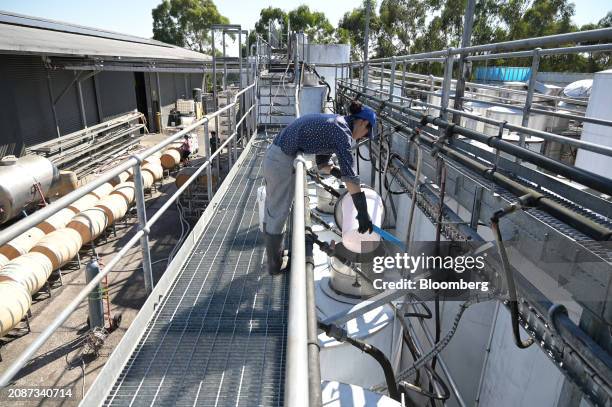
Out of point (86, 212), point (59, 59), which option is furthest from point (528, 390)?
point (59, 59)

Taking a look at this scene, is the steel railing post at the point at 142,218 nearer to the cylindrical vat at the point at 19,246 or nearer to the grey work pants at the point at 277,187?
the grey work pants at the point at 277,187

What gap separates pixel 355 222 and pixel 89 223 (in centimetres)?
754

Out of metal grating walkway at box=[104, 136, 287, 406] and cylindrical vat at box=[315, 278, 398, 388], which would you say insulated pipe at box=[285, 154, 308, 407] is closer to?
metal grating walkway at box=[104, 136, 287, 406]

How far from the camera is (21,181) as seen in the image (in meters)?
9.83

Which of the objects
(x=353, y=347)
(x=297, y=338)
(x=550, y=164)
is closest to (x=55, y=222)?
(x=353, y=347)

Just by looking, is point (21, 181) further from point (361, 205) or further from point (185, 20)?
point (185, 20)

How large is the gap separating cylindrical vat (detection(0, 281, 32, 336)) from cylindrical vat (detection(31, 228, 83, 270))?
4.20 ft

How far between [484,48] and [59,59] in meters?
15.1

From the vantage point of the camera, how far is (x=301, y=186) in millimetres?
2344

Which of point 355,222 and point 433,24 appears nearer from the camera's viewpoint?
point 355,222

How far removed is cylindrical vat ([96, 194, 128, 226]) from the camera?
10.1 m

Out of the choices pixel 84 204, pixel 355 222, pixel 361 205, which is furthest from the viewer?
pixel 84 204

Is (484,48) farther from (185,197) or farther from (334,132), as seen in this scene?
(185,197)

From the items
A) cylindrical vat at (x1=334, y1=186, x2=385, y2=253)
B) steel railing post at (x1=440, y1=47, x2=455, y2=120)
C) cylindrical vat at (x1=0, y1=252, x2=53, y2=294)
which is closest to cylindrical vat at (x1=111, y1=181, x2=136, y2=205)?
cylindrical vat at (x1=0, y1=252, x2=53, y2=294)
